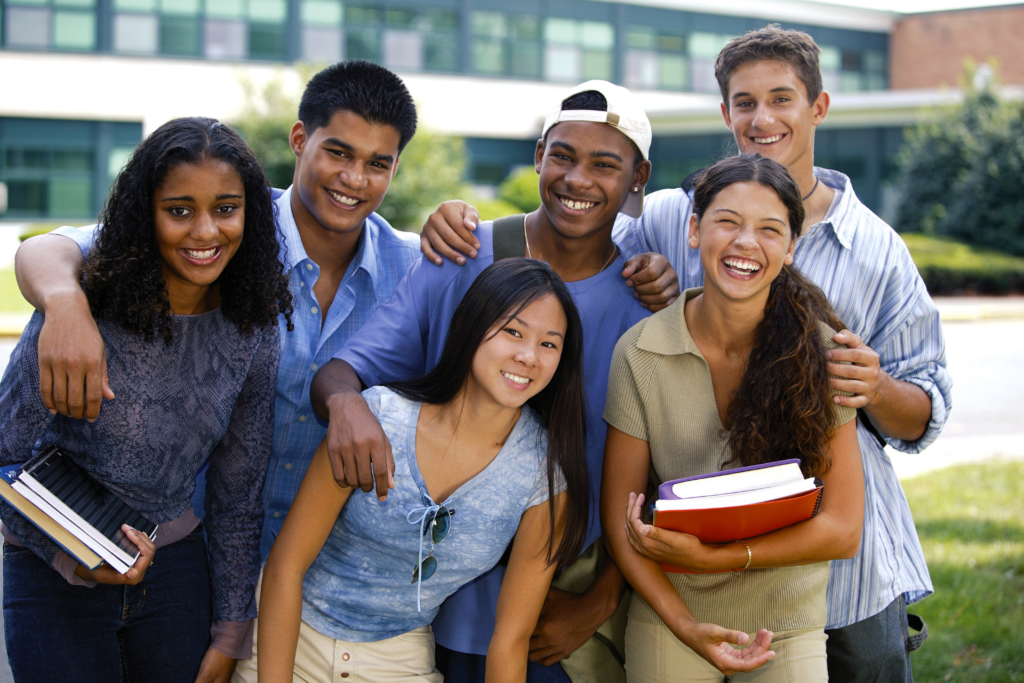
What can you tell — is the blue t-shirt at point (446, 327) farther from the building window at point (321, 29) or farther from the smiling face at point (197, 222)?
the building window at point (321, 29)

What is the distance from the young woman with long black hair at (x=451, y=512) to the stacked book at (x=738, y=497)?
1.42 ft

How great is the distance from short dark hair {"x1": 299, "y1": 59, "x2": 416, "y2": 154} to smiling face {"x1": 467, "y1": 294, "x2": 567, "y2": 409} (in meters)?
1.24

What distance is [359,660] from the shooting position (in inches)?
110

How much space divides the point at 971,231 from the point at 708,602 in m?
22.7

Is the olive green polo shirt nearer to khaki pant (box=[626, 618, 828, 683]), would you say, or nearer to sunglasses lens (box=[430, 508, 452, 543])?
khaki pant (box=[626, 618, 828, 683])

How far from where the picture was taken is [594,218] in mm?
3248

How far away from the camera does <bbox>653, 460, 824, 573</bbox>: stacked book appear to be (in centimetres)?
242

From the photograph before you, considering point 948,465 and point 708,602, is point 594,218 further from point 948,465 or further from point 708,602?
point 948,465

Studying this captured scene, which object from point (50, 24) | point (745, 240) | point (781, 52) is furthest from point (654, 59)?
point (745, 240)

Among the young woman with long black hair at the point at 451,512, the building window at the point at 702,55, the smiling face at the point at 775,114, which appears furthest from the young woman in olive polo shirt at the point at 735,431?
the building window at the point at 702,55

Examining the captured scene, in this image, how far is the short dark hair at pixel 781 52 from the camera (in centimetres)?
340

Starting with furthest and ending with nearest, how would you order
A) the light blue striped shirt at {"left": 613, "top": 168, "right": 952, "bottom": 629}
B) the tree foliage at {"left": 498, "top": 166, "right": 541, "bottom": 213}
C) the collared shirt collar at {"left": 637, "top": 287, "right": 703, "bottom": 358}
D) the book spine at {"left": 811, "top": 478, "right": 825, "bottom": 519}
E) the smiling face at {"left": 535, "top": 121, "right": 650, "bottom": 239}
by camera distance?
the tree foliage at {"left": 498, "top": 166, "right": 541, "bottom": 213} < the smiling face at {"left": 535, "top": 121, "right": 650, "bottom": 239} < the light blue striped shirt at {"left": 613, "top": 168, "right": 952, "bottom": 629} < the collared shirt collar at {"left": 637, "top": 287, "right": 703, "bottom": 358} < the book spine at {"left": 811, "top": 478, "right": 825, "bottom": 519}

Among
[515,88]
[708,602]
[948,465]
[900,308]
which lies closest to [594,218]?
[900,308]

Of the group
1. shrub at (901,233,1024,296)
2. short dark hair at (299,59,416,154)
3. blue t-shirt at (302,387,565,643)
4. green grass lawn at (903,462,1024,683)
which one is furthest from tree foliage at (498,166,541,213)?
blue t-shirt at (302,387,565,643)
